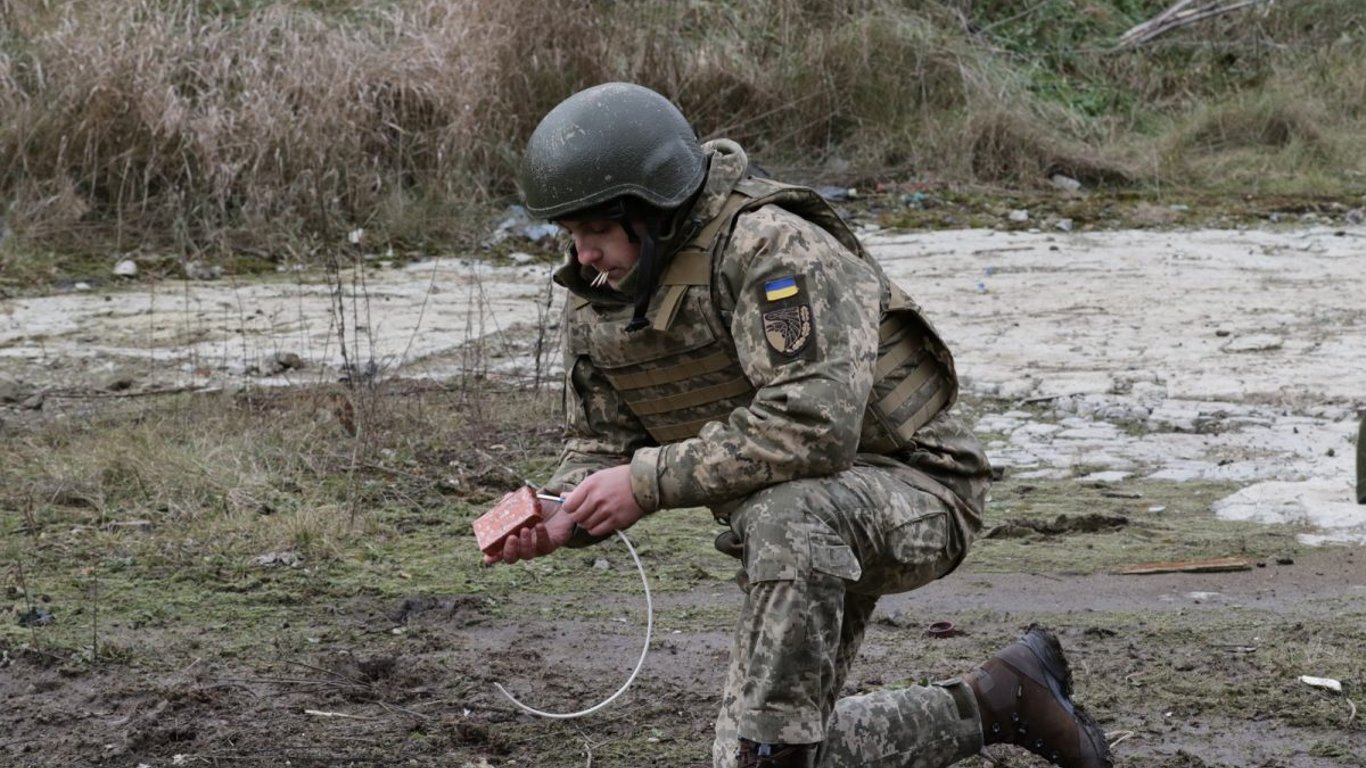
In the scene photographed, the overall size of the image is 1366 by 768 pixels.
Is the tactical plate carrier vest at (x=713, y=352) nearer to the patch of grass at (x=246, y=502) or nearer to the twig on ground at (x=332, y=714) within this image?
the twig on ground at (x=332, y=714)

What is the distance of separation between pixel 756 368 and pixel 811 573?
33cm

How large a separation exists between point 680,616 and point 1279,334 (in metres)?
4.30

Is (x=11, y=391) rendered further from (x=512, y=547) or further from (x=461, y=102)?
(x=512, y=547)

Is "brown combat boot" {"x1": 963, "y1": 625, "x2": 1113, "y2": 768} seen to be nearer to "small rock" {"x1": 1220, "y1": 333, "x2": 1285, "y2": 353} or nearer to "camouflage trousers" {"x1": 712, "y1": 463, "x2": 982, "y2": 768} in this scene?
"camouflage trousers" {"x1": 712, "y1": 463, "x2": 982, "y2": 768}

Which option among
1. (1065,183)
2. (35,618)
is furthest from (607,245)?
(1065,183)

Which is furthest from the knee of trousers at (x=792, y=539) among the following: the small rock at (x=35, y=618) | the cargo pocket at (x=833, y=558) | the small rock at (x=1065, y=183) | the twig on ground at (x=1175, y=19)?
the twig on ground at (x=1175, y=19)

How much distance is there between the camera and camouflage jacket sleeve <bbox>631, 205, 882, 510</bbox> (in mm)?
2658

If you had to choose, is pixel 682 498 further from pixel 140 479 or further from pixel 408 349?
pixel 408 349

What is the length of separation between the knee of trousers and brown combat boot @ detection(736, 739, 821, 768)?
0.27 meters

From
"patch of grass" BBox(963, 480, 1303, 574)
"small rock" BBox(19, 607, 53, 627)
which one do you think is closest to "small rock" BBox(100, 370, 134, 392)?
"small rock" BBox(19, 607, 53, 627)

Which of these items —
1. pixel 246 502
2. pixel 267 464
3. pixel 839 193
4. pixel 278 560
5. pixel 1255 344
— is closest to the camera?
pixel 278 560

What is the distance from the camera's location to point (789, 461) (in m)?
2.68

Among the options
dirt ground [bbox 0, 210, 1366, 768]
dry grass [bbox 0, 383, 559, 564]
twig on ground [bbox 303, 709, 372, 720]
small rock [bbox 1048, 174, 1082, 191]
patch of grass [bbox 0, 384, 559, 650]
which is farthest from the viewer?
small rock [bbox 1048, 174, 1082, 191]

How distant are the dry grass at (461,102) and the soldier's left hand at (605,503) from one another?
7.43 metres
